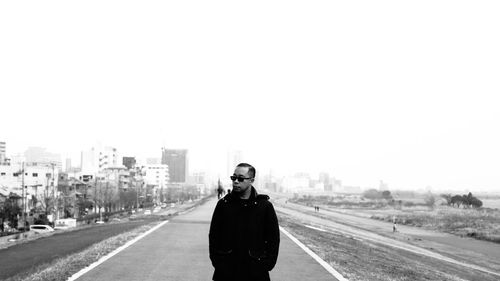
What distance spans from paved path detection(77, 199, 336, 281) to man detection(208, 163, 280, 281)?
5950 millimetres

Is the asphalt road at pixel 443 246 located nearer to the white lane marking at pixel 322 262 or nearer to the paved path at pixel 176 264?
the white lane marking at pixel 322 262

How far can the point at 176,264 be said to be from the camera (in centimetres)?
1358

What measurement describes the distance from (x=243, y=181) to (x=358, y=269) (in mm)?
9632

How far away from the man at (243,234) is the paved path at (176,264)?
5.95 m

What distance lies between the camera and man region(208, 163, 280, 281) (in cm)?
578

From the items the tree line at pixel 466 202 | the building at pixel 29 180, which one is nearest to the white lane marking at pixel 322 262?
the building at pixel 29 180

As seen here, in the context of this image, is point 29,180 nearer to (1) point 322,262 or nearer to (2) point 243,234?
(1) point 322,262

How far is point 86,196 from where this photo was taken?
120m

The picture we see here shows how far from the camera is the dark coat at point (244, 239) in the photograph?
19.0ft

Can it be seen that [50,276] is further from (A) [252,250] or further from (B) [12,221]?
(B) [12,221]

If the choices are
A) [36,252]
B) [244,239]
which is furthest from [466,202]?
[244,239]

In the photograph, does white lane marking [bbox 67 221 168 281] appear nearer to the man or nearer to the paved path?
the paved path

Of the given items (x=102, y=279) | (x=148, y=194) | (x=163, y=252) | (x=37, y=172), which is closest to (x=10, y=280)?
(x=102, y=279)

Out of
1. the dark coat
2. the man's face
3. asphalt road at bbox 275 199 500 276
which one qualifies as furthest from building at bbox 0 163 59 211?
the man's face
